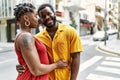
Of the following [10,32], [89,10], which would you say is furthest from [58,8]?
→ [89,10]

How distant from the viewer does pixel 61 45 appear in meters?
2.72

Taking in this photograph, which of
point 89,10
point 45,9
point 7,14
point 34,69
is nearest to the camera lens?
point 34,69

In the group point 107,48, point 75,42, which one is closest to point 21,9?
point 75,42

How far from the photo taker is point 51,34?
2771mm

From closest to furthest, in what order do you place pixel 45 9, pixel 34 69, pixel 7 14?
pixel 34 69 → pixel 45 9 → pixel 7 14

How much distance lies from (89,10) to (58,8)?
67.2 ft

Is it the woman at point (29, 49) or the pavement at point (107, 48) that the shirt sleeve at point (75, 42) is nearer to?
the woman at point (29, 49)

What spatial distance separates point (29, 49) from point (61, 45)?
1.63 ft

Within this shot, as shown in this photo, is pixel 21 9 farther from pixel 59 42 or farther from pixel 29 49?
pixel 59 42

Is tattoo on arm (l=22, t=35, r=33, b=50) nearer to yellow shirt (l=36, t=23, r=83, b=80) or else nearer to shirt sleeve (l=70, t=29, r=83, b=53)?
yellow shirt (l=36, t=23, r=83, b=80)

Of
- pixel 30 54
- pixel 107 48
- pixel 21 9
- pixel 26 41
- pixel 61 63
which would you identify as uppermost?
pixel 21 9

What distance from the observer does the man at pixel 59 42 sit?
2.70 m

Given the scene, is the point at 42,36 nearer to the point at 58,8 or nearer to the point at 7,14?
the point at 7,14

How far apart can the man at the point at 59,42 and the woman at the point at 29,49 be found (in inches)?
7.8
